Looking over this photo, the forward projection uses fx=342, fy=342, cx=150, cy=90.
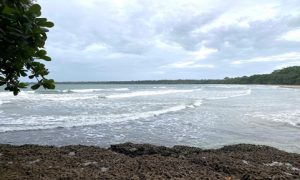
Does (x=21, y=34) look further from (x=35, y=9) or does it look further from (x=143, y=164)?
(x=143, y=164)

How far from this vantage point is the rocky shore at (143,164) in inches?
221

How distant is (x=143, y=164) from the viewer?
251 inches

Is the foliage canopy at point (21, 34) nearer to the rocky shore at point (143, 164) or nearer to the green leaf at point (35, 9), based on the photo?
the green leaf at point (35, 9)

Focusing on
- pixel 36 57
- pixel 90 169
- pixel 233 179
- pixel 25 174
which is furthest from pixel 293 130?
pixel 36 57

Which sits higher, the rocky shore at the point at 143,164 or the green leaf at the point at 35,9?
the green leaf at the point at 35,9

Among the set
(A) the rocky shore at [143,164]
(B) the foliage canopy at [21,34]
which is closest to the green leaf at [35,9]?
(B) the foliage canopy at [21,34]

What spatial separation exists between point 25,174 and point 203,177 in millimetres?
2850

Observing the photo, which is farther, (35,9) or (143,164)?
(143,164)

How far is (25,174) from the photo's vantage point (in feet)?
17.9

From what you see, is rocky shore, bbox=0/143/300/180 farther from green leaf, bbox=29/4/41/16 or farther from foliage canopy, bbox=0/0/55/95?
green leaf, bbox=29/4/41/16

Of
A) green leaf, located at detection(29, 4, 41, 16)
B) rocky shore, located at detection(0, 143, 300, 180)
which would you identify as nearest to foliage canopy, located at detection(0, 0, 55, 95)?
green leaf, located at detection(29, 4, 41, 16)

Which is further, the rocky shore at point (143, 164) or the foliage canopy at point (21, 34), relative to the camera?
the rocky shore at point (143, 164)

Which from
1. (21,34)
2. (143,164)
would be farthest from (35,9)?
(143,164)

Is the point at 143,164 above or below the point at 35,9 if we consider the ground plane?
below
